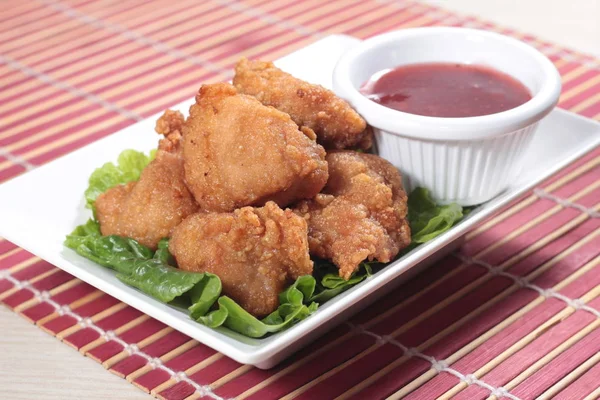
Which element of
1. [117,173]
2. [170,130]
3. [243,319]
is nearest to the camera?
[243,319]

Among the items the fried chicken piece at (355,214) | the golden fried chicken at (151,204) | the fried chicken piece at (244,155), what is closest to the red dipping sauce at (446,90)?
the fried chicken piece at (355,214)

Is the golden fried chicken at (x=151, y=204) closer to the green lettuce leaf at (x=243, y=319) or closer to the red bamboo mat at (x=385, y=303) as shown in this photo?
the red bamboo mat at (x=385, y=303)

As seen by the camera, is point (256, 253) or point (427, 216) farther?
point (427, 216)

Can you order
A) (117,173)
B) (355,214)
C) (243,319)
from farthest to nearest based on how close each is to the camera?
(117,173)
(355,214)
(243,319)

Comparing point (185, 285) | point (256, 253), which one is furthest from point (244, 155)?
point (185, 285)

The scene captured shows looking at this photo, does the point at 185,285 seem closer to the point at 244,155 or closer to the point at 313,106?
the point at 244,155

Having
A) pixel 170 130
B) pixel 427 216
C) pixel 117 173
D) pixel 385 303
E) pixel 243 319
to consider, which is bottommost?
pixel 385 303

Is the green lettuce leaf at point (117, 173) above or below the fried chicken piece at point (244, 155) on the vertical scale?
below
